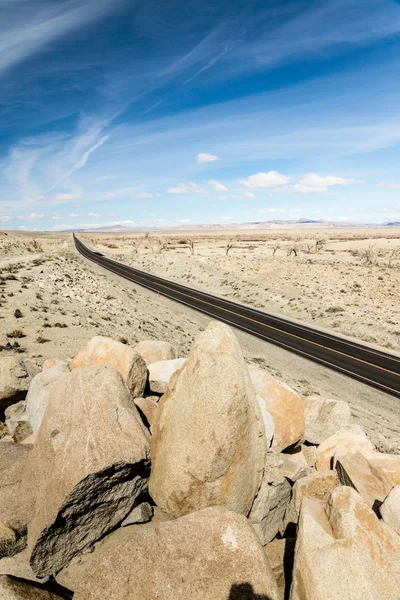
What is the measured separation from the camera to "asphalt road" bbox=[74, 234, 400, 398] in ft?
86.5

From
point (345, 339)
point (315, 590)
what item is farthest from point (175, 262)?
point (315, 590)

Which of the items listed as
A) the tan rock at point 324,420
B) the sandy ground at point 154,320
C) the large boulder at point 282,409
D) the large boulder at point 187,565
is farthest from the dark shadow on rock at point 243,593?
the sandy ground at point 154,320

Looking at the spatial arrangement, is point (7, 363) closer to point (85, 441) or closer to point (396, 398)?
point (85, 441)

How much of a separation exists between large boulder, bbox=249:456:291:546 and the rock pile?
0.09 ft

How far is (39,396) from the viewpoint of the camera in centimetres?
855

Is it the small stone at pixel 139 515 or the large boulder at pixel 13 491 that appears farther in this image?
the small stone at pixel 139 515

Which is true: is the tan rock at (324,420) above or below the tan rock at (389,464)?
below

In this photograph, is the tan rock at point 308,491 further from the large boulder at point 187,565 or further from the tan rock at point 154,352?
the tan rock at point 154,352

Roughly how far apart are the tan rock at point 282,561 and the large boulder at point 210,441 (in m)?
0.77

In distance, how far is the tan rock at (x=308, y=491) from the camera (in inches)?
268

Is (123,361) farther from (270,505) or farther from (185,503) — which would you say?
(270,505)

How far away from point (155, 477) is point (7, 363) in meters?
5.79

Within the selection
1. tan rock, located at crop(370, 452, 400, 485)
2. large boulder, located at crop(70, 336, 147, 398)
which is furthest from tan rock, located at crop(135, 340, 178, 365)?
tan rock, located at crop(370, 452, 400, 485)

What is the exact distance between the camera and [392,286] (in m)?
53.1
